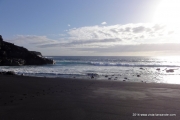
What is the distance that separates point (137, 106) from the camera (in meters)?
6.75

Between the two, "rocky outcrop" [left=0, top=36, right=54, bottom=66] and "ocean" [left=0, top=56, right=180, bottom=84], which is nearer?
"ocean" [left=0, top=56, right=180, bottom=84]

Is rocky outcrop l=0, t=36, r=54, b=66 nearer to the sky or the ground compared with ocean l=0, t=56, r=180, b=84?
nearer to the sky

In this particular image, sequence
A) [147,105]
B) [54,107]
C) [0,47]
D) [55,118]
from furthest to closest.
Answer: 1. [0,47]
2. [147,105]
3. [54,107]
4. [55,118]

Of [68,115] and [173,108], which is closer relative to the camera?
[68,115]

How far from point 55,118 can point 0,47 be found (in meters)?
41.4

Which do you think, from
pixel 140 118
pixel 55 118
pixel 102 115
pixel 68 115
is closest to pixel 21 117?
pixel 55 118

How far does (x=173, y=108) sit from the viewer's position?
653cm

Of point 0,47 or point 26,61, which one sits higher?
point 0,47

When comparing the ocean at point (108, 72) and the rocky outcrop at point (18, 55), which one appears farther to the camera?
the rocky outcrop at point (18, 55)

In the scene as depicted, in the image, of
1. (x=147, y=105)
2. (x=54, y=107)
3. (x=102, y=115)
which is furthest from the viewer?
(x=147, y=105)

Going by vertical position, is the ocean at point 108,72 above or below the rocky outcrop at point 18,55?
below

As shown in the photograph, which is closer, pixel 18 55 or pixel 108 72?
pixel 108 72

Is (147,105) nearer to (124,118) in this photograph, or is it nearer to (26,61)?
(124,118)

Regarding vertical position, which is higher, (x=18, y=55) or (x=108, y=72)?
(x=18, y=55)
